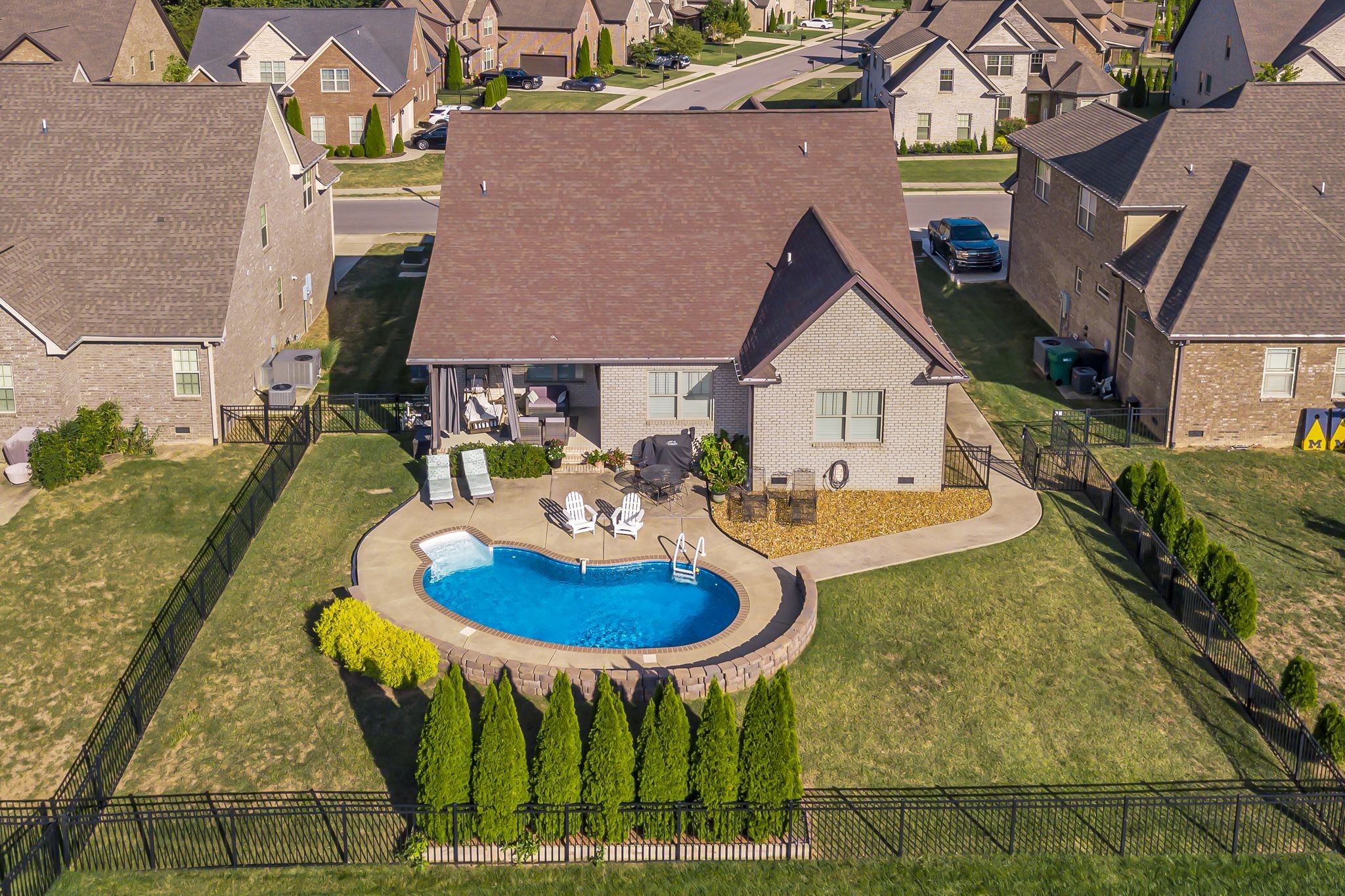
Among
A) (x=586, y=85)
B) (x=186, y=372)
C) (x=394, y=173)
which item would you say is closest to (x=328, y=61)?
(x=394, y=173)

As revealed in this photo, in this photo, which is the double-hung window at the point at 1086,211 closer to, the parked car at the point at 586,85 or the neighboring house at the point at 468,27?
the parked car at the point at 586,85

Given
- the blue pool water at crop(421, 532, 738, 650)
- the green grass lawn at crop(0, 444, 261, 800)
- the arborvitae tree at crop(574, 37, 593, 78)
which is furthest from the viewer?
the arborvitae tree at crop(574, 37, 593, 78)

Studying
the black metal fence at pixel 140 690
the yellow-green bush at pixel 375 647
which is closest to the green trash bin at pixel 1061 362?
the black metal fence at pixel 140 690

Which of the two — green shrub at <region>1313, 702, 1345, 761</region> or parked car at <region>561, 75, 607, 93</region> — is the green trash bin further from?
parked car at <region>561, 75, 607, 93</region>

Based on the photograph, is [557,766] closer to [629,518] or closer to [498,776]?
[498,776]

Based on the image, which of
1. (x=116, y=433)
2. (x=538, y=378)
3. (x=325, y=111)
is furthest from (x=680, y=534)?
(x=325, y=111)

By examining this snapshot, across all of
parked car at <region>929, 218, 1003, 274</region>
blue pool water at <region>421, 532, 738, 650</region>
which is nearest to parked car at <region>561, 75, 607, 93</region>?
parked car at <region>929, 218, 1003, 274</region>
